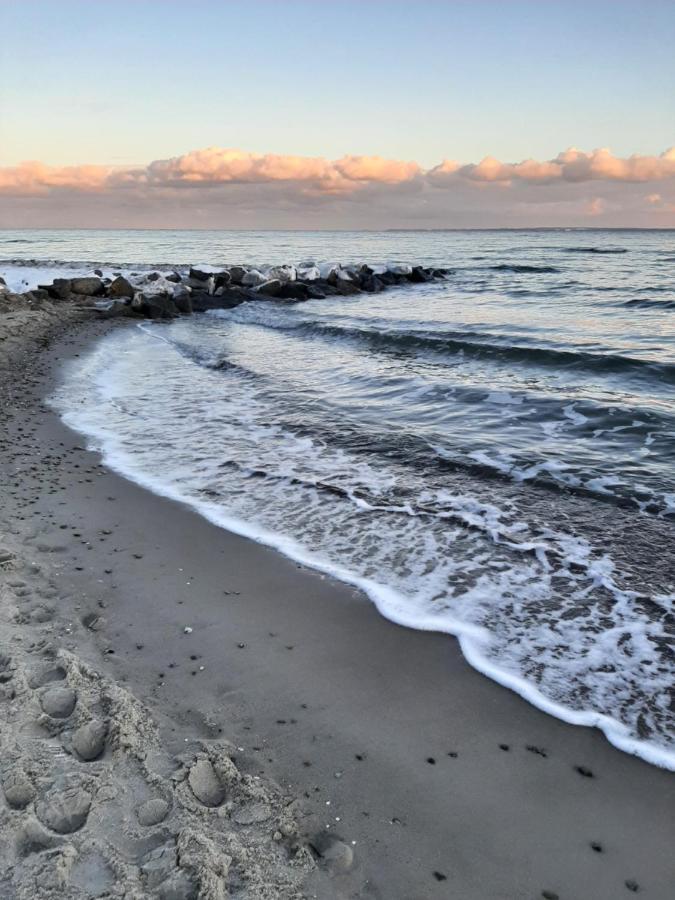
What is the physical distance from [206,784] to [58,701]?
0.94 m

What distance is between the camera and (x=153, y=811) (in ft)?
8.50

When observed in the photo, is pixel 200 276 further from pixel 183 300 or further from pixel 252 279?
pixel 183 300

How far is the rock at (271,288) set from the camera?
93.0 feet

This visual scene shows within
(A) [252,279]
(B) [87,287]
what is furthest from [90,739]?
(A) [252,279]

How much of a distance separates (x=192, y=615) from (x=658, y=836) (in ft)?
9.21

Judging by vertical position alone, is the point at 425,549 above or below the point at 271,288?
below

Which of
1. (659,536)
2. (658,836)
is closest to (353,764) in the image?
(658,836)

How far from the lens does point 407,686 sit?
3594mm

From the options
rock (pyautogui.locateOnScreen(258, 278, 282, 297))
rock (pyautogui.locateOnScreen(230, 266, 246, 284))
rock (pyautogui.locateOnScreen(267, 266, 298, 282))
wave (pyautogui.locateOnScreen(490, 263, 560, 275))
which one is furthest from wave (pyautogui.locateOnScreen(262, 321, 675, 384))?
wave (pyautogui.locateOnScreen(490, 263, 560, 275))

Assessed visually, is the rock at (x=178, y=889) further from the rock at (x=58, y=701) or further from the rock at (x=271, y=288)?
the rock at (x=271, y=288)

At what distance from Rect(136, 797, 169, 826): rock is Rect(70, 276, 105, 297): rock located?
921 inches

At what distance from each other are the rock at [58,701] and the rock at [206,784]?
74 centimetres

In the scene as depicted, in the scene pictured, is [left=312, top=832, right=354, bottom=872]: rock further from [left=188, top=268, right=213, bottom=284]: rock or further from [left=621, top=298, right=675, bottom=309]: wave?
[left=188, top=268, right=213, bottom=284]: rock

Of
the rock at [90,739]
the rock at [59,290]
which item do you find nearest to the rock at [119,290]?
the rock at [59,290]
